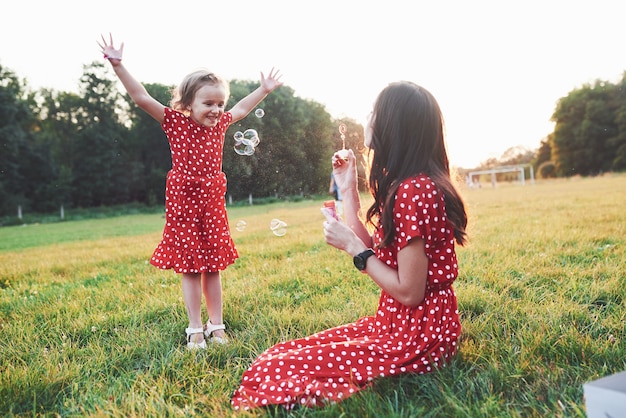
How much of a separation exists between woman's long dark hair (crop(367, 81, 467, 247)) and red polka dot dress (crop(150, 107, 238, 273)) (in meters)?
1.23

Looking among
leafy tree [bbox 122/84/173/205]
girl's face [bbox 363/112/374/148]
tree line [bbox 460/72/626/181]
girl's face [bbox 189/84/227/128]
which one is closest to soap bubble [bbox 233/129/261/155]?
girl's face [bbox 189/84/227/128]

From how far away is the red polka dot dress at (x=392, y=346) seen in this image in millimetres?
1829

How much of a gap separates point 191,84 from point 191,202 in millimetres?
648

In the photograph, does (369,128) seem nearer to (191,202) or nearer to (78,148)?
(191,202)

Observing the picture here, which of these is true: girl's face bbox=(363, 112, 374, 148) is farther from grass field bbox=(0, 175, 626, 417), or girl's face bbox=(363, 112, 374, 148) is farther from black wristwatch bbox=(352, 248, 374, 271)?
grass field bbox=(0, 175, 626, 417)

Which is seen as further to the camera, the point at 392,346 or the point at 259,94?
the point at 259,94

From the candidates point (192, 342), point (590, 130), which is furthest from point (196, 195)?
point (590, 130)

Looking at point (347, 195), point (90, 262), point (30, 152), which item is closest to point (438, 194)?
point (347, 195)

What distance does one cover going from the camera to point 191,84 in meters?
2.76

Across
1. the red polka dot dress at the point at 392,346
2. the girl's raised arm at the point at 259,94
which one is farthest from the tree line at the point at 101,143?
the red polka dot dress at the point at 392,346

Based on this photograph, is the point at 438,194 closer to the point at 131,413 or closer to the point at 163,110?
the point at 131,413

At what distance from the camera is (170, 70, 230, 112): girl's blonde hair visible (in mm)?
2744

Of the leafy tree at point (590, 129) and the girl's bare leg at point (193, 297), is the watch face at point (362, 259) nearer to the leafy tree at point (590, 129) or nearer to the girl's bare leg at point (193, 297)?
the girl's bare leg at point (193, 297)

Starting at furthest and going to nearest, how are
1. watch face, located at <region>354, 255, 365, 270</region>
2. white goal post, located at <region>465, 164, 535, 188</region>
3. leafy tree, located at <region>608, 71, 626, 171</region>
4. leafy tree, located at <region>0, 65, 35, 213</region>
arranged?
white goal post, located at <region>465, 164, 535, 188</region> → leafy tree, located at <region>608, 71, 626, 171</region> → leafy tree, located at <region>0, 65, 35, 213</region> → watch face, located at <region>354, 255, 365, 270</region>
